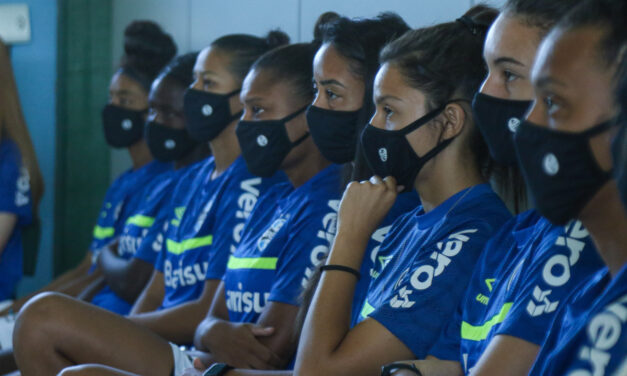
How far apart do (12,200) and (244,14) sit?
1.34 metres

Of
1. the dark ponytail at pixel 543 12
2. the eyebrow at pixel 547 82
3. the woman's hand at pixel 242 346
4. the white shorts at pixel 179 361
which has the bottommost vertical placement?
the white shorts at pixel 179 361

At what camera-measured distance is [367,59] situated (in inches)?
89.3

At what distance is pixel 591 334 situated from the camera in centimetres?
116

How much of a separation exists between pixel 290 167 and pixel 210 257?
0.42 metres

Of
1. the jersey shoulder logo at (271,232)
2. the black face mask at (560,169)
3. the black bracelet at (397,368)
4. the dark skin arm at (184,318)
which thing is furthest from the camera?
the dark skin arm at (184,318)

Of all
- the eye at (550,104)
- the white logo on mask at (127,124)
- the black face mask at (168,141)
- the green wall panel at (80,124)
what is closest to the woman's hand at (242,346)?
the eye at (550,104)

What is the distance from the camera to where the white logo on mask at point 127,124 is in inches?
156

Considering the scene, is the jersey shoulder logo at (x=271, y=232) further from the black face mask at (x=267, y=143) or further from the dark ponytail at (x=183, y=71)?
the dark ponytail at (x=183, y=71)

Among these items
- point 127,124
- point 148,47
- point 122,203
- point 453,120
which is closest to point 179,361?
point 453,120

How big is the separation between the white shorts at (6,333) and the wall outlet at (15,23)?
77.9 inches

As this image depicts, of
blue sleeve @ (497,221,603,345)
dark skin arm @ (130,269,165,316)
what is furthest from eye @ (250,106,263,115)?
blue sleeve @ (497,221,603,345)

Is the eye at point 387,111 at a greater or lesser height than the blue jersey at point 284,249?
greater

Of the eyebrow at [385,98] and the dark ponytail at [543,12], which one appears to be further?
the eyebrow at [385,98]

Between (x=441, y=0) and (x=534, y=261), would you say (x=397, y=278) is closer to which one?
(x=534, y=261)
